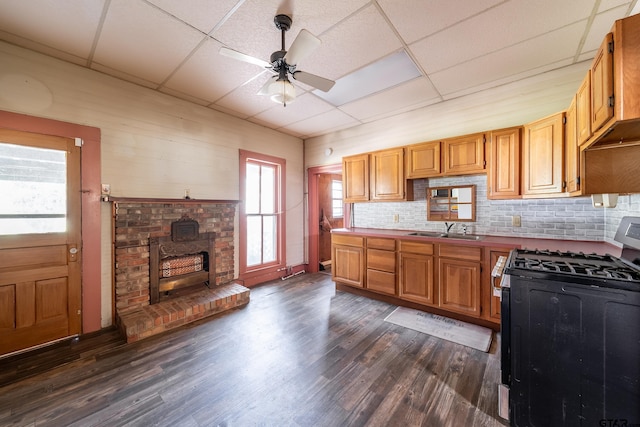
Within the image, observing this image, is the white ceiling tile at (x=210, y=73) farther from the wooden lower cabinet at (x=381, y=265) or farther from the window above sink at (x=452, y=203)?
the window above sink at (x=452, y=203)

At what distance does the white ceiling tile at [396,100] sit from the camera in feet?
10.4

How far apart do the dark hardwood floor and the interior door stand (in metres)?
0.28

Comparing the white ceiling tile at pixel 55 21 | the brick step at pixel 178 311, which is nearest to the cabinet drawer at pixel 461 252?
the brick step at pixel 178 311

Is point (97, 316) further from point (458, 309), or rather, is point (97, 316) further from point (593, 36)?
point (593, 36)

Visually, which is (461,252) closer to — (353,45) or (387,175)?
(387,175)

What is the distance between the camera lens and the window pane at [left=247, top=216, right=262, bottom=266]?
446cm

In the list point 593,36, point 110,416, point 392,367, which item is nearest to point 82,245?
point 110,416

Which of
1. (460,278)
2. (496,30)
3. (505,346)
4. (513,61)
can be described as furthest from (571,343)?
(513,61)

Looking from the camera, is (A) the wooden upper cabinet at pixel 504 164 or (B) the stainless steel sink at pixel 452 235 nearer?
(A) the wooden upper cabinet at pixel 504 164

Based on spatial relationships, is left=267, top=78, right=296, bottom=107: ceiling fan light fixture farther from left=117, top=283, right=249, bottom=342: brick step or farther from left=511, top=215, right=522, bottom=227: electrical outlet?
left=511, top=215, right=522, bottom=227: electrical outlet

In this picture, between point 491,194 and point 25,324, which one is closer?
point 25,324

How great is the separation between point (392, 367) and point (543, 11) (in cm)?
316

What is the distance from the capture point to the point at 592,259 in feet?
6.16

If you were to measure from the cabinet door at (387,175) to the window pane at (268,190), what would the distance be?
1941mm
